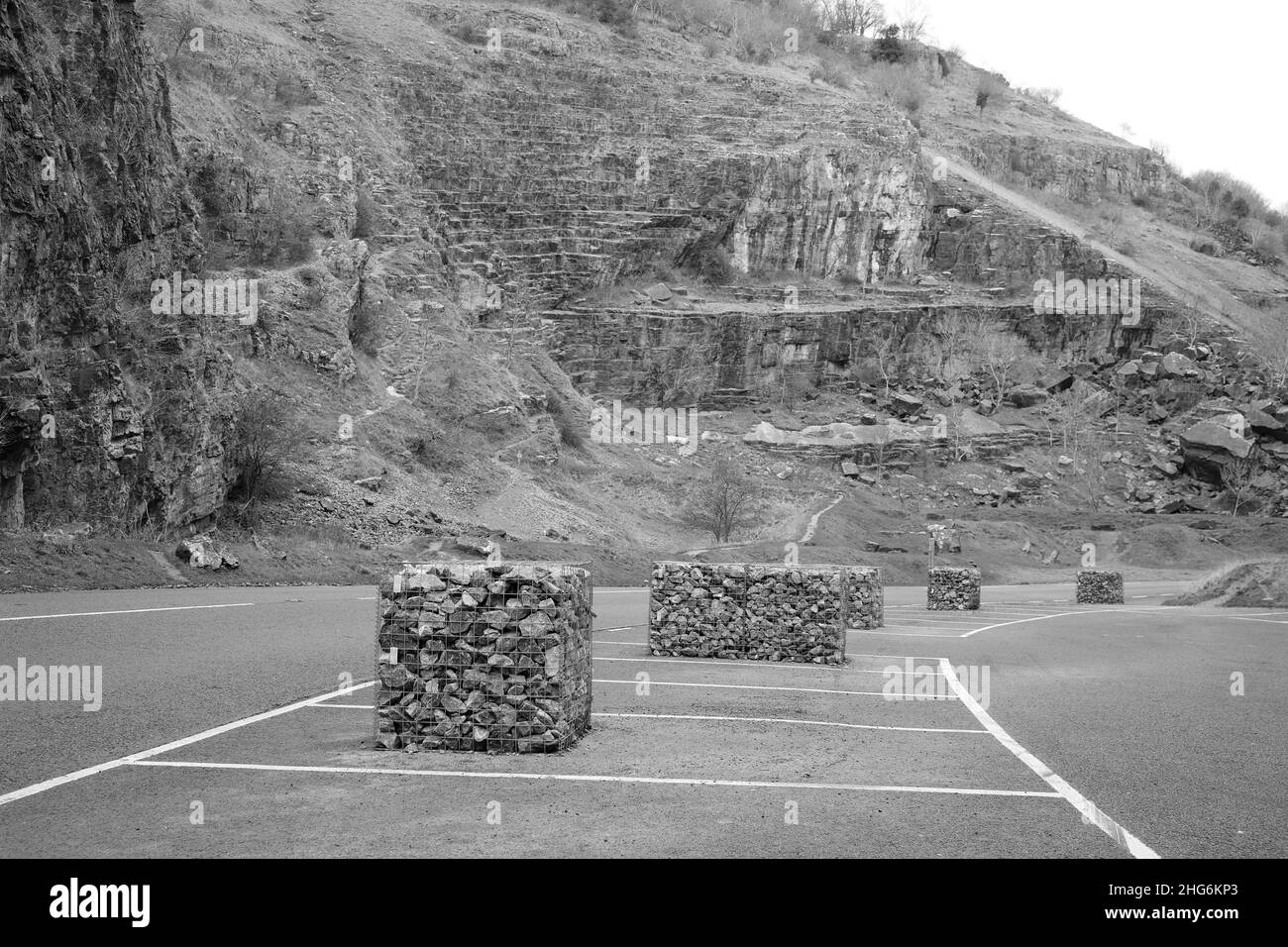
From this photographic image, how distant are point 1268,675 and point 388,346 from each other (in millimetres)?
43613

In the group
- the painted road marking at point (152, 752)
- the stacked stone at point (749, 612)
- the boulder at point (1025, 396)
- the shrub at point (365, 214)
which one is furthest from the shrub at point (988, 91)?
the painted road marking at point (152, 752)

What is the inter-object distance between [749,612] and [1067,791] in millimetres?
9166

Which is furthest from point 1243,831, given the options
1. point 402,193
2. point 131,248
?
point 402,193

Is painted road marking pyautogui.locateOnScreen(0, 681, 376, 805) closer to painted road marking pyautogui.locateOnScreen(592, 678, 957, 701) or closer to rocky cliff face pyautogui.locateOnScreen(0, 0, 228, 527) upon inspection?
painted road marking pyautogui.locateOnScreen(592, 678, 957, 701)

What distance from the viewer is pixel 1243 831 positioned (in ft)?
23.1

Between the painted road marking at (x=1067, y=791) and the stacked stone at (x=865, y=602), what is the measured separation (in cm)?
1161

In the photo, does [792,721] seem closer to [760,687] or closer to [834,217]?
[760,687]

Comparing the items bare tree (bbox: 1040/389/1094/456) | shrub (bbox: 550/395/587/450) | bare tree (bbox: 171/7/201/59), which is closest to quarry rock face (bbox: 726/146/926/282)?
bare tree (bbox: 1040/389/1094/456)

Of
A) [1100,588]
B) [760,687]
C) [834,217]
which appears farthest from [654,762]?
[834,217]

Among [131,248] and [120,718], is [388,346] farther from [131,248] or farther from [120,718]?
[120,718]

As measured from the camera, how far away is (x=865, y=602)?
24.9 metres

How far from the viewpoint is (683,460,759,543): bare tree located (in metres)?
53.6

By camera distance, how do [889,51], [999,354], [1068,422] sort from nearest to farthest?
[1068,422]
[999,354]
[889,51]

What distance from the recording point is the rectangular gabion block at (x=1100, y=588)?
122 feet
